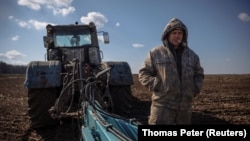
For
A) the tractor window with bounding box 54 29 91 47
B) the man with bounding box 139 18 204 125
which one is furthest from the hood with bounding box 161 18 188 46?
the tractor window with bounding box 54 29 91 47

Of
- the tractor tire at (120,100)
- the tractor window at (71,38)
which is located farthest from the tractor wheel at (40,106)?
the tractor window at (71,38)

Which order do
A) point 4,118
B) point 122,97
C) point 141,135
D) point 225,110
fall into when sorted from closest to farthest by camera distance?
point 141,135
point 122,97
point 4,118
point 225,110

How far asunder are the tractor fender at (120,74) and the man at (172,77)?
3.29 m

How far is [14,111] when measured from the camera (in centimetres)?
1006

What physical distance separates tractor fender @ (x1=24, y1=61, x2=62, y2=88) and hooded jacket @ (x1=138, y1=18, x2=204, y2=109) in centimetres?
325

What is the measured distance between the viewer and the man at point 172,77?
3.79 meters

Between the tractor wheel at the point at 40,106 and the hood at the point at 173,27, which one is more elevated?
the hood at the point at 173,27

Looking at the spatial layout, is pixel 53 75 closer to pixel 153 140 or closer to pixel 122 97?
pixel 122 97

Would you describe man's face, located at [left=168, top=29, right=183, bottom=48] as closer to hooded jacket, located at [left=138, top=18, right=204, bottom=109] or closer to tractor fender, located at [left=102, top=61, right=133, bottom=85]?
hooded jacket, located at [left=138, top=18, right=204, bottom=109]

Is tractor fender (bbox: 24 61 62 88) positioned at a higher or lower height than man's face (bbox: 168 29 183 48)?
lower

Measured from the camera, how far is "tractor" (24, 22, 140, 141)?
3611 mm

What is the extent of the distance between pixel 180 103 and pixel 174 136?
0.81 m

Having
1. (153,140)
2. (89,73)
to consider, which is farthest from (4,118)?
(153,140)
